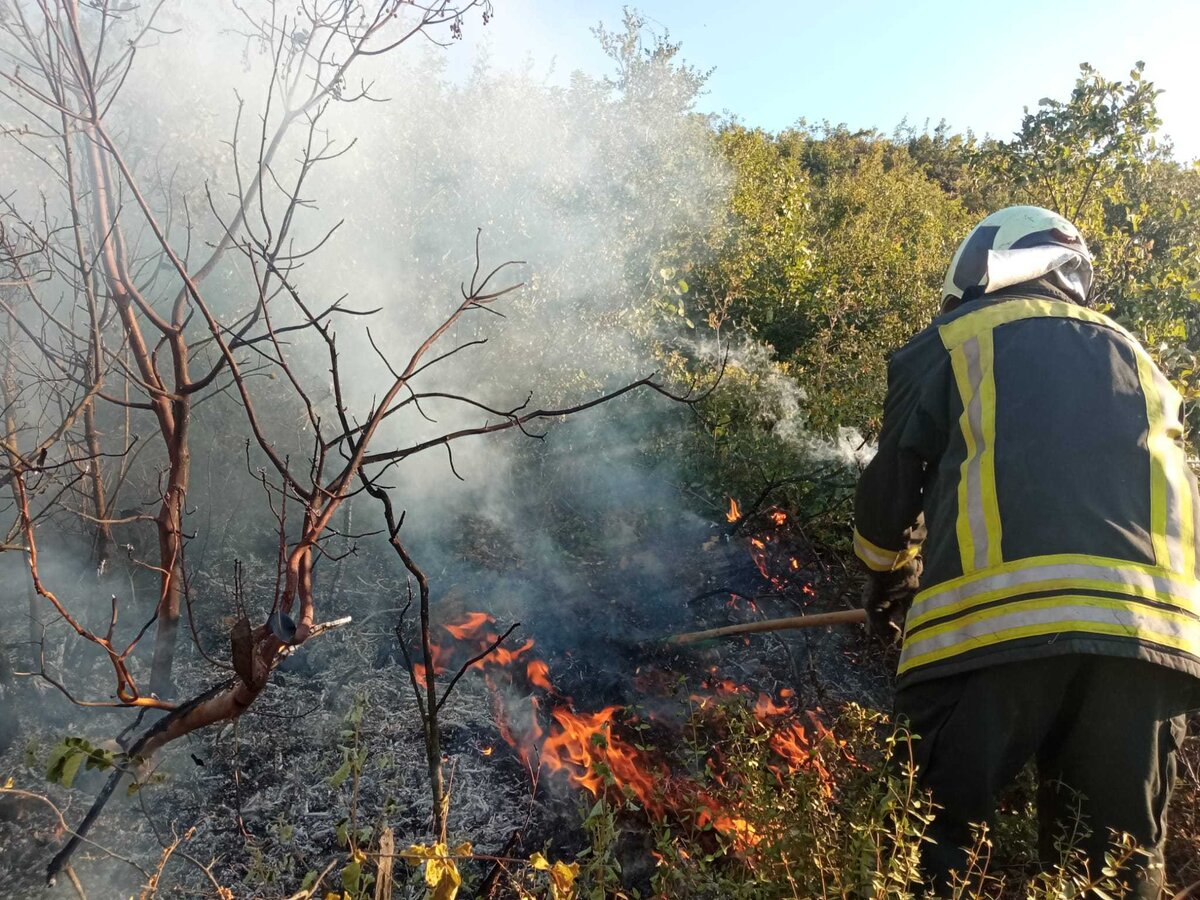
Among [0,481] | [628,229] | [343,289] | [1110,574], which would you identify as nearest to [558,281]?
[628,229]

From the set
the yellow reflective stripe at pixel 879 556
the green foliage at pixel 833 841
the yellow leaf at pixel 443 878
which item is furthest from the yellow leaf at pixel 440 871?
the yellow reflective stripe at pixel 879 556

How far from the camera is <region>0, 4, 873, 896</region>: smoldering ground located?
2.90 meters

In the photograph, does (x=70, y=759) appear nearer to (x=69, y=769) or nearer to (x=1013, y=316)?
(x=69, y=769)

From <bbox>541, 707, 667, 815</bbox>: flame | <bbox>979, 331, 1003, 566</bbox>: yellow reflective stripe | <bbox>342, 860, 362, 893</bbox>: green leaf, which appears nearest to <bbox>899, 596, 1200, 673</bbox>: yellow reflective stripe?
<bbox>979, 331, 1003, 566</bbox>: yellow reflective stripe

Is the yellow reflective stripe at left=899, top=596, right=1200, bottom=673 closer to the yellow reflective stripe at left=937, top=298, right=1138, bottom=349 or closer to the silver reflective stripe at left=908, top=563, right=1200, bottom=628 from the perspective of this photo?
the silver reflective stripe at left=908, top=563, right=1200, bottom=628

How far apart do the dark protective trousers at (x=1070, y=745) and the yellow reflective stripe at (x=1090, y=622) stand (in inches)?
3.7

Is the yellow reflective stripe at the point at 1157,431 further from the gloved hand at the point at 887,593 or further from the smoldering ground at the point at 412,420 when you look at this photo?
the smoldering ground at the point at 412,420

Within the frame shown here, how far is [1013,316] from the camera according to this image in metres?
2.22

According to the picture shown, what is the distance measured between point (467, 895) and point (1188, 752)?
9.84 feet

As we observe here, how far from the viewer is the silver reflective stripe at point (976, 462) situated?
2.06 m

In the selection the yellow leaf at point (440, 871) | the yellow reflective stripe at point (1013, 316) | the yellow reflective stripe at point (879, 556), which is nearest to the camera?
the yellow leaf at point (440, 871)

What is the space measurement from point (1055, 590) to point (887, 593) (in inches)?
35.8

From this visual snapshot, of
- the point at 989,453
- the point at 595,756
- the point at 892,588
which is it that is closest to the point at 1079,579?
the point at 989,453

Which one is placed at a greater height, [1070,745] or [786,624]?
[786,624]
